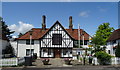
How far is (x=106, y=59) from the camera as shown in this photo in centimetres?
2006

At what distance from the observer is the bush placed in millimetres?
19736

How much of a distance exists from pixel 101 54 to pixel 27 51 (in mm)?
20876

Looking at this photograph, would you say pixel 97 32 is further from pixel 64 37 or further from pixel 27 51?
pixel 27 51

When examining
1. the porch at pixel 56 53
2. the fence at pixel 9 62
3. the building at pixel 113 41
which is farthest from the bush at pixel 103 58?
the porch at pixel 56 53

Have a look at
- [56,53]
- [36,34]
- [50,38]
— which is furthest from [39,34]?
[56,53]

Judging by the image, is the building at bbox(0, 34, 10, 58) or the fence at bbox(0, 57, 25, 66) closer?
the fence at bbox(0, 57, 25, 66)

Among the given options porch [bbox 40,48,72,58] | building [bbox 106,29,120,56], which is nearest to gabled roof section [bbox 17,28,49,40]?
porch [bbox 40,48,72,58]

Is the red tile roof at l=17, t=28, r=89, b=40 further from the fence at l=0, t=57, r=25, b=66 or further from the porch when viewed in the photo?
the fence at l=0, t=57, r=25, b=66

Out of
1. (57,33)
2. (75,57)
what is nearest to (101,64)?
(75,57)

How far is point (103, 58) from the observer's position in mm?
19828

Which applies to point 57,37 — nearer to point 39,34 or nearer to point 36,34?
point 39,34

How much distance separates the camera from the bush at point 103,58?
19736 millimetres

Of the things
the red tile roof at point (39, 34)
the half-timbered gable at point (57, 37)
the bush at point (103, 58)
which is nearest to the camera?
the bush at point (103, 58)

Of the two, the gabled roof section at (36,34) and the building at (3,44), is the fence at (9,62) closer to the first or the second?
the building at (3,44)
